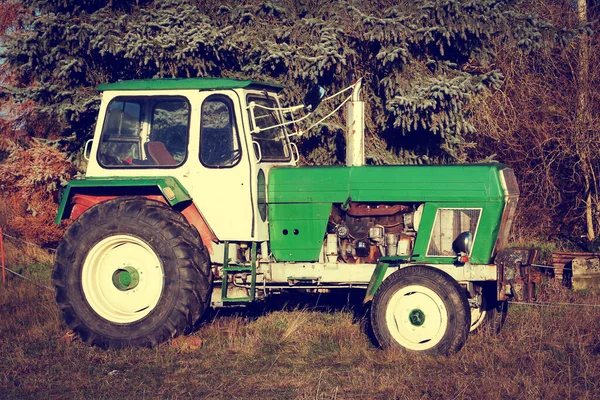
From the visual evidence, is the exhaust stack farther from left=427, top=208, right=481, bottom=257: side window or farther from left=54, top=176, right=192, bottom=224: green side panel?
left=54, top=176, right=192, bottom=224: green side panel

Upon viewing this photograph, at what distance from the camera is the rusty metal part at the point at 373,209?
761 centimetres

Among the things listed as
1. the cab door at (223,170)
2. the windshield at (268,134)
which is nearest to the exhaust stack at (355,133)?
the windshield at (268,134)

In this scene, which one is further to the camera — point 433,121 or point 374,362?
point 433,121

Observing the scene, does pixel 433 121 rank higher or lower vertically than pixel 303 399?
higher

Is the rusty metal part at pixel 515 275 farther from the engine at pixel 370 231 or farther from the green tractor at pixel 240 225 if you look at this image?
the engine at pixel 370 231

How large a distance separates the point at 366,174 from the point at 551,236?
7452 mm

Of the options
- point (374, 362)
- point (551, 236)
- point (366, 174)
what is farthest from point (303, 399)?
point (551, 236)

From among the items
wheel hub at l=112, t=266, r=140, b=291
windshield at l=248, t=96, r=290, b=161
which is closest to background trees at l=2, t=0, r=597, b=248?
windshield at l=248, t=96, r=290, b=161

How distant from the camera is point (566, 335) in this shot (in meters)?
7.44

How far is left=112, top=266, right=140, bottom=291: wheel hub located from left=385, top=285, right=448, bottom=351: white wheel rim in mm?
2411

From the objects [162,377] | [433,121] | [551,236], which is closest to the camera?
[162,377]

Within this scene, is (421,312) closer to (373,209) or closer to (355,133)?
(373,209)

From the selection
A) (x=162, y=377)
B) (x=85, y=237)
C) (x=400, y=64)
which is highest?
(x=400, y=64)

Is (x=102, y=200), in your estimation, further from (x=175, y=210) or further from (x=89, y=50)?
(x=89, y=50)
